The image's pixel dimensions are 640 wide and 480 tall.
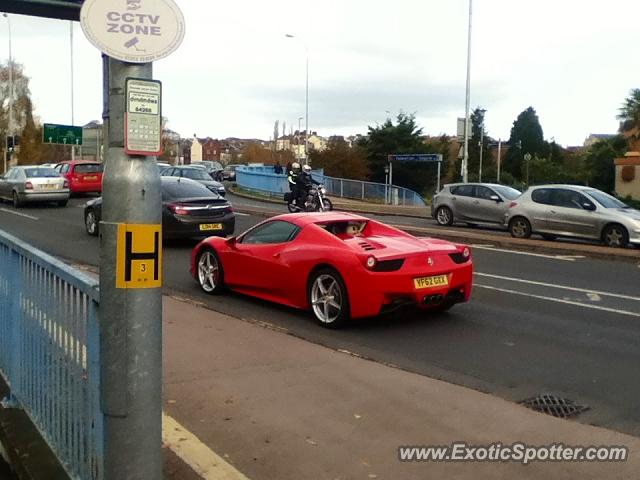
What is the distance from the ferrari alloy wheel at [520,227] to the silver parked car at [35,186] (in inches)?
630

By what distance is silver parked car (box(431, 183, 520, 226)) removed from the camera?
21.4 metres

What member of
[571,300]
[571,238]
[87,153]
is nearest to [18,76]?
[87,153]

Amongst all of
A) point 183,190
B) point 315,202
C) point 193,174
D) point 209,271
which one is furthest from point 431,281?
point 193,174

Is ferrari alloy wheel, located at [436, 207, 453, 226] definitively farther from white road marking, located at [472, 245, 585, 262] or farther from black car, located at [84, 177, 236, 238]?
black car, located at [84, 177, 236, 238]

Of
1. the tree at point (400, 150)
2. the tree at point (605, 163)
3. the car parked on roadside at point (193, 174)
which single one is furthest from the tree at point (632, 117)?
the car parked on roadside at point (193, 174)

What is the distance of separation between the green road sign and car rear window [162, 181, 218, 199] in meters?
44.0

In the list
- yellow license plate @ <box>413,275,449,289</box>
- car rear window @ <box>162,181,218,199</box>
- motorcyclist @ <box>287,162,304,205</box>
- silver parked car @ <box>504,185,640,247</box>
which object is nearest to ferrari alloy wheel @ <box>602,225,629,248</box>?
silver parked car @ <box>504,185,640,247</box>

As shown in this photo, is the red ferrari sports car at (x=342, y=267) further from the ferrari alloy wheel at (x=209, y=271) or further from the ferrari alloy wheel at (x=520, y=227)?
the ferrari alloy wheel at (x=520, y=227)

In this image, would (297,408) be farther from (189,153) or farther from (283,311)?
(189,153)

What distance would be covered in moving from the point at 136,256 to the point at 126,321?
28 cm

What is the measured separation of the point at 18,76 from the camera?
80000 mm

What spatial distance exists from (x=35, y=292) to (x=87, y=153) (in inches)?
3467

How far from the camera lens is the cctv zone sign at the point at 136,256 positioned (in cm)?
303

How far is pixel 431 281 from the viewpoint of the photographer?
8039 mm
